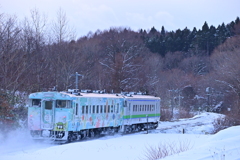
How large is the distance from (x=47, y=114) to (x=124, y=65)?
85.1 feet

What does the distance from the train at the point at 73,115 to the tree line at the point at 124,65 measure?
1.94m

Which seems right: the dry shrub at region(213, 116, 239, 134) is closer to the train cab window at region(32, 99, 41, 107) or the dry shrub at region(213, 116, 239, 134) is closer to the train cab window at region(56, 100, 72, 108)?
the train cab window at region(56, 100, 72, 108)

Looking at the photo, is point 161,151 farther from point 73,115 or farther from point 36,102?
point 36,102

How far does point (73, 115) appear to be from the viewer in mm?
22812

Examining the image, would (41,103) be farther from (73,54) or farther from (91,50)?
(91,50)

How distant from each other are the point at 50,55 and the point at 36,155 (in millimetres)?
28393

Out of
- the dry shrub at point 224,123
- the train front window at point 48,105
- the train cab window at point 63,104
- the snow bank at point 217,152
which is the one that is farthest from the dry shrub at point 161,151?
the dry shrub at point 224,123

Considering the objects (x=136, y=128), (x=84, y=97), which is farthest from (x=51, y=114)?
(x=136, y=128)

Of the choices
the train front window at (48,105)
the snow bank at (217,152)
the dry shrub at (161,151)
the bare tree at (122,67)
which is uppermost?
the bare tree at (122,67)

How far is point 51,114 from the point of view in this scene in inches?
898

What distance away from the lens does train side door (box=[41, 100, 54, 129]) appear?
22656 mm

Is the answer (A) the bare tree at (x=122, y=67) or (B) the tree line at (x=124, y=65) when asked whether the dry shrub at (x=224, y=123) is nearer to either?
(B) the tree line at (x=124, y=65)

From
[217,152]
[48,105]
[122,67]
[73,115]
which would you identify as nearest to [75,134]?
[73,115]

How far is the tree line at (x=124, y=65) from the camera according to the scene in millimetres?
28734
